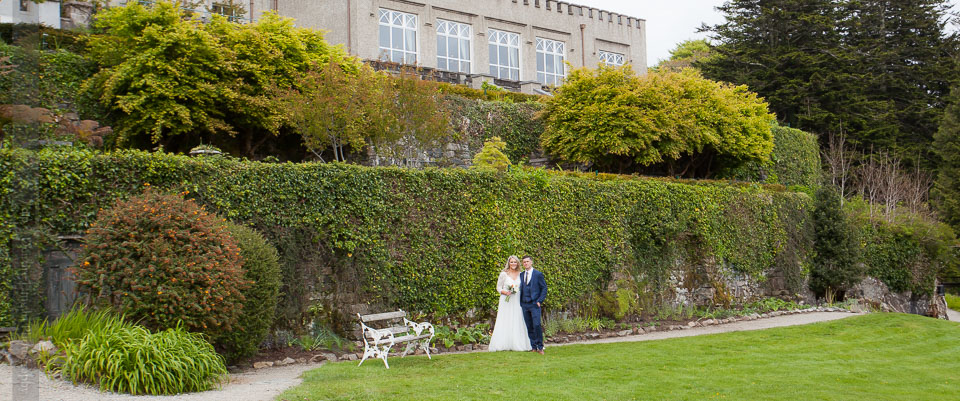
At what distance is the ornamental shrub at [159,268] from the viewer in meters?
8.66

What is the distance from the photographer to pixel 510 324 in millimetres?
12188

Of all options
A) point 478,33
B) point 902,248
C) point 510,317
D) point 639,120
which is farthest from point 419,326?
point 902,248

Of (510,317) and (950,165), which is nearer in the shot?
(510,317)

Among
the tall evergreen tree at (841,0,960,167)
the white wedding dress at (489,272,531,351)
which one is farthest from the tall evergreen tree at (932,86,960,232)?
the white wedding dress at (489,272,531,351)

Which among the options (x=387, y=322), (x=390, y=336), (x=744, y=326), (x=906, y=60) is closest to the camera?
(x=390, y=336)

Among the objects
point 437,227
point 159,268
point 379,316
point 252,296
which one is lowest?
point 379,316

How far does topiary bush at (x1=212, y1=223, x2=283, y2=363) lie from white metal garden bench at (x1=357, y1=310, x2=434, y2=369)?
1.34 metres

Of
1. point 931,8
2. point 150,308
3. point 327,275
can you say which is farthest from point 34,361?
point 931,8

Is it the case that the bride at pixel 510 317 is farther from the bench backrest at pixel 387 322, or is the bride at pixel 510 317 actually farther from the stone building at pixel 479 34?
the stone building at pixel 479 34

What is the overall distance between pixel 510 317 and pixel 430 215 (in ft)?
8.35

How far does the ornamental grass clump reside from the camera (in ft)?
25.7

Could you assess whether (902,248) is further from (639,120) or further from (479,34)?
(479,34)

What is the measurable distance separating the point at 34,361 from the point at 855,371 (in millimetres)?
10934

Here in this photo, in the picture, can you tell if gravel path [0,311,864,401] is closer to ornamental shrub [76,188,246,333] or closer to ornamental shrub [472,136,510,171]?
ornamental shrub [76,188,246,333]
